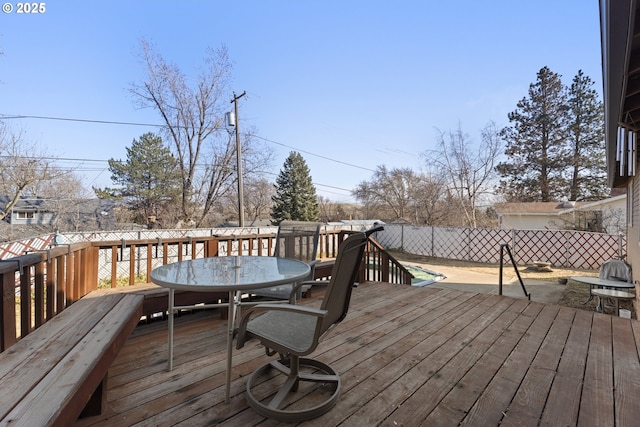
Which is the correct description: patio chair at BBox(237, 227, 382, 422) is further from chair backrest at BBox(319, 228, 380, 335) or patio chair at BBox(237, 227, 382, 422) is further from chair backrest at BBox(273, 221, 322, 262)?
chair backrest at BBox(273, 221, 322, 262)

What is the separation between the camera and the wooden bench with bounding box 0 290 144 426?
893 millimetres

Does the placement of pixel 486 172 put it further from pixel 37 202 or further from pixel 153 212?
pixel 37 202

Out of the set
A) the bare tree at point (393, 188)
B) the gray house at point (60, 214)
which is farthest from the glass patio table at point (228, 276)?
the bare tree at point (393, 188)

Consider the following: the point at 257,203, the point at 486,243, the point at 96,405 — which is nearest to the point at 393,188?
the point at 257,203

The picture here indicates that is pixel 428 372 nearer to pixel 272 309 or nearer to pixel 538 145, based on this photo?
pixel 272 309

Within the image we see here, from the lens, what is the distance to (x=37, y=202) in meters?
12.2

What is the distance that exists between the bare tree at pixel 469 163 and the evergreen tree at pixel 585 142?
4306 mm

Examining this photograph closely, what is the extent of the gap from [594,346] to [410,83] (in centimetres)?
1122

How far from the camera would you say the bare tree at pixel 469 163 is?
50.4 ft

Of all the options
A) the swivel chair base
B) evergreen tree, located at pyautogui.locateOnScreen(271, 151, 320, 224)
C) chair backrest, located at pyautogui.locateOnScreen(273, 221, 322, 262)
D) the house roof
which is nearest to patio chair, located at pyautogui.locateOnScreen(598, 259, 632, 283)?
the house roof

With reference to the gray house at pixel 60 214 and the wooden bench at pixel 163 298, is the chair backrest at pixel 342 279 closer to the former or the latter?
the wooden bench at pixel 163 298

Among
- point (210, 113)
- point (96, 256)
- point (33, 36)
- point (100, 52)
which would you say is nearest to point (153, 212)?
point (210, 113)

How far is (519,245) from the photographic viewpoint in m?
10.5

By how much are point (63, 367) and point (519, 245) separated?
12031 millimetres
